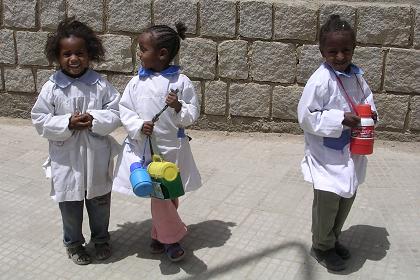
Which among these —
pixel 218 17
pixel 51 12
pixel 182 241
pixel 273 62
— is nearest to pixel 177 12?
pixel 218 17

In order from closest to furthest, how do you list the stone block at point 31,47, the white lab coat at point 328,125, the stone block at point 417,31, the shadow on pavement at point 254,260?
the white lab coat at point 328,125 → the shadow on pavement at point 254,260 → the stone block at point 417,31 → the stone block at point 31,47

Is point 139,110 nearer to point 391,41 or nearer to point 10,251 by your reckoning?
point 10,251

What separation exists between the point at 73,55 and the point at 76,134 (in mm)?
461

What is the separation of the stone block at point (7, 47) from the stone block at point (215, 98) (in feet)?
7.48

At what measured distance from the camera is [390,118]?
5496 millimetres

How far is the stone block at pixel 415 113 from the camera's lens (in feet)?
17.6

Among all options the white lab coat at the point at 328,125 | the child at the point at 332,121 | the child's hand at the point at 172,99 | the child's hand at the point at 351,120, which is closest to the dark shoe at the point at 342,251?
the child at the point at 332,121

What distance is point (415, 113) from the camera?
17.8 ft

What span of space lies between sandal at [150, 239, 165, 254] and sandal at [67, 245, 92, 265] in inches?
15.9

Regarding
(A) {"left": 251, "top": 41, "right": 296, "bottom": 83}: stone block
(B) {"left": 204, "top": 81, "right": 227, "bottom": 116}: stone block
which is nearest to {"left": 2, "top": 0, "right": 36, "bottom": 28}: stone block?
(B) {"left": 204, "top": 81, "right": 227, "bottom": 116}: stone block

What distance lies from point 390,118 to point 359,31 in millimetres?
968

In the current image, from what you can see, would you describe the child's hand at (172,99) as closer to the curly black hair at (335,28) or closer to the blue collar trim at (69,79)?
the blue collar trim at (69,79)

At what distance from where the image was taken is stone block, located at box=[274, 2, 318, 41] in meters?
5.29

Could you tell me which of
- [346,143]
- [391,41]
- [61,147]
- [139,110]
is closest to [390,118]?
[391,41]
